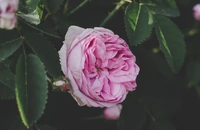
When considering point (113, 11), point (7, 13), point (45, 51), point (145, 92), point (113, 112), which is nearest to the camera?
point (7, 13)

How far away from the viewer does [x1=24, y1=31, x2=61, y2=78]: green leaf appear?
0.85m

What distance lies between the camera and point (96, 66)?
3.05ft

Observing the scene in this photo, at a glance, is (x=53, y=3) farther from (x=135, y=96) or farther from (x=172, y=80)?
(x=172, y=80)

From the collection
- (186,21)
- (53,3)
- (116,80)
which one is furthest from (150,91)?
(53,3)

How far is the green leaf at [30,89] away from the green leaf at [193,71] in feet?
2.04

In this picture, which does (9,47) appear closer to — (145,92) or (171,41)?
(171,41)

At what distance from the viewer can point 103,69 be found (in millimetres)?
939

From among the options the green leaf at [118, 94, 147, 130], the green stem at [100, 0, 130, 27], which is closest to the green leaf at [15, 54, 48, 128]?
the green stem at [100, 0, 130, 27]

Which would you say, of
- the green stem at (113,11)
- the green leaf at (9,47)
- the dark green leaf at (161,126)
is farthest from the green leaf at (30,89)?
the dark green leaf at (161,126)

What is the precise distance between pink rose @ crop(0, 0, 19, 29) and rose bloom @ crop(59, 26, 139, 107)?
0.14 metres

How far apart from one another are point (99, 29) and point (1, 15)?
22 centimetres

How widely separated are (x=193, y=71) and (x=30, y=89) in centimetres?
67

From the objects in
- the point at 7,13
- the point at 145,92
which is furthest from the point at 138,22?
the point at 145,92

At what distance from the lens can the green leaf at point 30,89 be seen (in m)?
0.74
